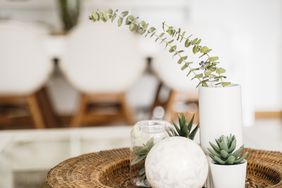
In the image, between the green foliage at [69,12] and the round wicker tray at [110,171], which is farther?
the green foliage at [69,12]

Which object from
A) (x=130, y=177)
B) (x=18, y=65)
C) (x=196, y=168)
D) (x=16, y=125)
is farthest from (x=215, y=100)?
(x=16, y=125)

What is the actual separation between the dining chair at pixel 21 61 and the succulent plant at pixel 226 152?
6.54ft

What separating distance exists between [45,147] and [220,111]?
0.73 metres

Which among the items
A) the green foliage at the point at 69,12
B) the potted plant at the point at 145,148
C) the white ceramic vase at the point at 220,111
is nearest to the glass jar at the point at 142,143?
the potted plant at the point at 145,148

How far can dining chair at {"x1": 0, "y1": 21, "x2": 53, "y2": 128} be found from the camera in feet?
8.56

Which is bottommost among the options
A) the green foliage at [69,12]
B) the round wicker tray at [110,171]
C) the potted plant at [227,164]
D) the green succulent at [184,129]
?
the round wicker tray at [110,171]

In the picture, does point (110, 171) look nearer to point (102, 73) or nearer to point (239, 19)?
point (102, 73)

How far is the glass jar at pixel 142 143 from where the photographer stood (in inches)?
34.2

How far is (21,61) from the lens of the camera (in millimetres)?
2639

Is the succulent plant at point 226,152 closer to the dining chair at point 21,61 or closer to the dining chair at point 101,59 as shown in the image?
the dining chair at point 101,59

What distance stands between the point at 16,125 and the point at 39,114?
404mm

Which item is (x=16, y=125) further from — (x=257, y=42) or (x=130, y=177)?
(x=130, y=177)

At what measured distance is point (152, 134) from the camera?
0.89 meters

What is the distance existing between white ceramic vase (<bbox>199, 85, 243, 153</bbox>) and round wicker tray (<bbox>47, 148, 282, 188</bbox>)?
122mm
